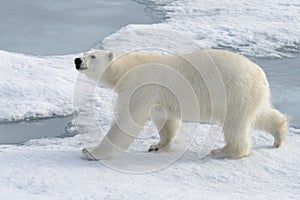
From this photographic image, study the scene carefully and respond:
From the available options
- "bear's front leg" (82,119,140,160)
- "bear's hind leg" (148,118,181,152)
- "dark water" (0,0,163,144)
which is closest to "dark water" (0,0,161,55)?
"dark water" (0,0,163,144)

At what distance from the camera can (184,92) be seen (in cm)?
394

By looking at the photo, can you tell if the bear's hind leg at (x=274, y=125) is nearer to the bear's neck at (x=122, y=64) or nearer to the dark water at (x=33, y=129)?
the bear's neck at (x=122, y=64)

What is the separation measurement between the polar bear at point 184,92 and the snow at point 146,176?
12 centimetres

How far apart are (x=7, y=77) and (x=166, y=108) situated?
Answer: 2234 mm

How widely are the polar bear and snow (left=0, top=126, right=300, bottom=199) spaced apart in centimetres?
12

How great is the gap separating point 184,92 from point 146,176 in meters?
0.66

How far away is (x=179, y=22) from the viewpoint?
8227 millimetres

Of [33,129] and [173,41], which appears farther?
[173,41]

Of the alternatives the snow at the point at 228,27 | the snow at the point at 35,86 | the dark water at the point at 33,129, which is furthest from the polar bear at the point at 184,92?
the snow at the point at 228,27

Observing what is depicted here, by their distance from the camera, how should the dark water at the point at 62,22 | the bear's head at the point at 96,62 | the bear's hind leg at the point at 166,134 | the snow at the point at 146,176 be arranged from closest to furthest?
the snow at the point at 146,176, the bear's head at the point at 96,62, the bear's hind leg at the point at 166,134, the dark water at the point at 62,22

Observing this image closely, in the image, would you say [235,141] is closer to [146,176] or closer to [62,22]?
[146,176]

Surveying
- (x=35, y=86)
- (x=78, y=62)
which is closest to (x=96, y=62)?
(x=78, y=62)

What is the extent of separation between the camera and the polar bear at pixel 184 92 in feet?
12.5

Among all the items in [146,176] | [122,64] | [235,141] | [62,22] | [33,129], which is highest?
[122,64]
